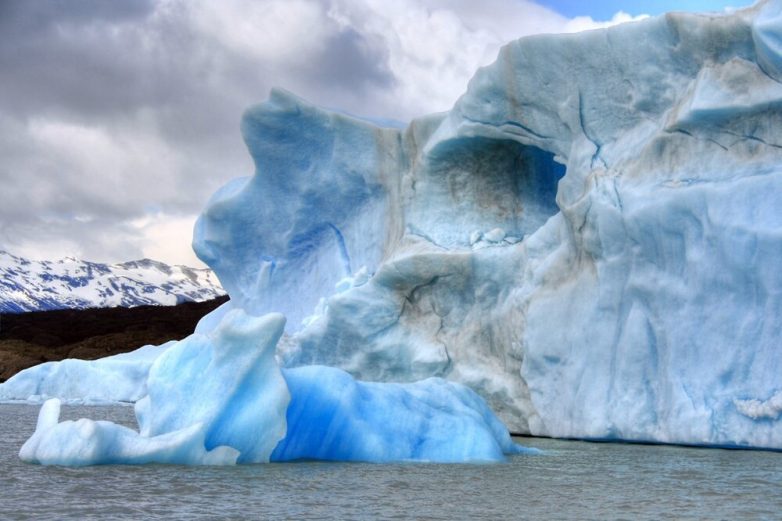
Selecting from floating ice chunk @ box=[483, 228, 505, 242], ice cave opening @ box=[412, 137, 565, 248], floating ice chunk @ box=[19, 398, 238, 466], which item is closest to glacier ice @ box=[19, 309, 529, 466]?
floating ice chunk @ box=[19, 398, 238, 466]

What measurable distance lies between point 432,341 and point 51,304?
189 m

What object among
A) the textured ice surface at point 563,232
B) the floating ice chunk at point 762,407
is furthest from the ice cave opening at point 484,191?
the floating ice chunk at point 762,407

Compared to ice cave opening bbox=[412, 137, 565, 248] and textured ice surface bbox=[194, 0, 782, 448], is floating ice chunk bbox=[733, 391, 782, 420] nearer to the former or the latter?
textured ice surface bbox=[194, 0, 782, 448]

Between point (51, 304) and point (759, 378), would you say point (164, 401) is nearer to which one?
point (759, 378)

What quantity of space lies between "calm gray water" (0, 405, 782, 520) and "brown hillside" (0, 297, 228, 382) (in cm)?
2319

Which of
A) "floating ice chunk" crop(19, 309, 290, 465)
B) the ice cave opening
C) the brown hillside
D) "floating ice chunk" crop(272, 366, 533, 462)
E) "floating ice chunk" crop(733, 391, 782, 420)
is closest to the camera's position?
"floating ice chunk" crop(19, 309, 290, 465)

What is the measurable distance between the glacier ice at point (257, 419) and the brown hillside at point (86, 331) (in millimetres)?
22180

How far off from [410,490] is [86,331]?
34324mm

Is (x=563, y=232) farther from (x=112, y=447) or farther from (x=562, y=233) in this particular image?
(x=112, y=447)

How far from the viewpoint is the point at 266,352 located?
798cm

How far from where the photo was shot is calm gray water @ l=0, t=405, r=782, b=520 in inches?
221

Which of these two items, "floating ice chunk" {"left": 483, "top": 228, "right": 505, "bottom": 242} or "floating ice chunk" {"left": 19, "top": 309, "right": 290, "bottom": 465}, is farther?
"floating ice chunk" {"left": 483, "top": 228, "right": 505, "bottom": 242}

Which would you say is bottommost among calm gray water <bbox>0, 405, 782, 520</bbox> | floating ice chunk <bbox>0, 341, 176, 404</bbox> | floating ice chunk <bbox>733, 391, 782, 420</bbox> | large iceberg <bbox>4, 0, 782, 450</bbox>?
calm gray water <bbox>0, 405, 782, 520</bbox>

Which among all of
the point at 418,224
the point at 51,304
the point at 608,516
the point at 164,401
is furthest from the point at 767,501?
the point at 51,304
